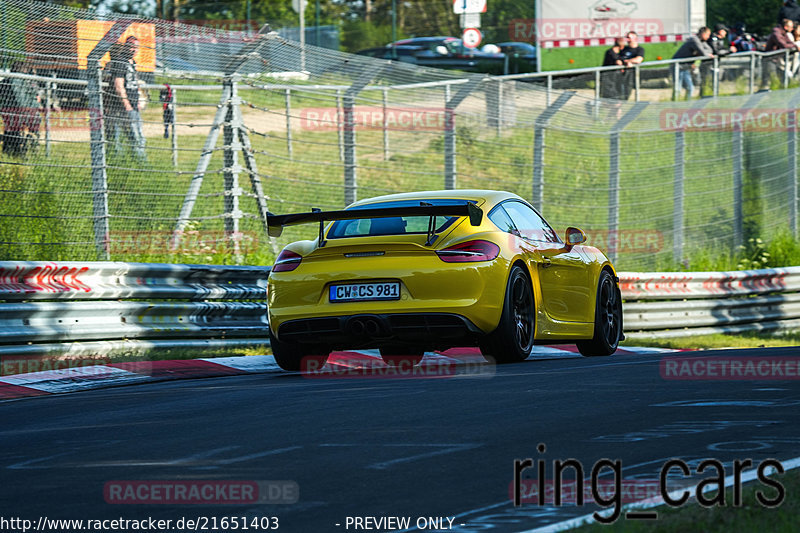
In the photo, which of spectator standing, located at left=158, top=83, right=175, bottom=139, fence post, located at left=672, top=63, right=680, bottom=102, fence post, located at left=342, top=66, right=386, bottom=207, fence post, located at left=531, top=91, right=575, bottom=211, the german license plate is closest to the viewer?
the german license plate

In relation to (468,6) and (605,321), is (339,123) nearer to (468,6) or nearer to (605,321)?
(605,321)

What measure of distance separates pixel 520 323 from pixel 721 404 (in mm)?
2824

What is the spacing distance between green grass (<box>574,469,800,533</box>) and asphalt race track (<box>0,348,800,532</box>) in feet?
0.95

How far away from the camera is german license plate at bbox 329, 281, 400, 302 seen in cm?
938

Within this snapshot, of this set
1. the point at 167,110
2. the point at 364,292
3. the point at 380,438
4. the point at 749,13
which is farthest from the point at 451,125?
the point at 749,13

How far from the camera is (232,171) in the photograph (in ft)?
45.2

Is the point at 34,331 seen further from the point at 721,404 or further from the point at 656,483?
the point at 656,483

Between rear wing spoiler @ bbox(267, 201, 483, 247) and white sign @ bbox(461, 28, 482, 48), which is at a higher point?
white sign @ bbox(461, 28, 482, 48)

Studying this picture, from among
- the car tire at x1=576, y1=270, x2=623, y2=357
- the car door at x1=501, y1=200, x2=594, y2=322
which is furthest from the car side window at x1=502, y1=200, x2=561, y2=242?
the car tire at x1=576, y1=270, x2=623, y2=357

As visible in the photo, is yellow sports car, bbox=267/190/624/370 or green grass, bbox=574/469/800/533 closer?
green grass, bbox=574/469/800/533

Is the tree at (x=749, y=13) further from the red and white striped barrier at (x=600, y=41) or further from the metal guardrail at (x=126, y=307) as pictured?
the metal guardrail at (x=126, y=307)

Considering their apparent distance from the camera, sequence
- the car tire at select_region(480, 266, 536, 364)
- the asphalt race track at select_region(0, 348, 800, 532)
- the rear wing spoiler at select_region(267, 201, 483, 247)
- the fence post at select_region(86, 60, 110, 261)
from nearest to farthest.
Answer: the asphalt race track at select_region(0, 348, 800, 532) → the rear wing spoiler at select_region(267, 201, 483, 247) → the car tire at select_region(480, 266, 536, 364) → the fence post at select_region(86, 60, 110, 261)

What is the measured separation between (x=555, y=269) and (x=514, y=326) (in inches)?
48.1

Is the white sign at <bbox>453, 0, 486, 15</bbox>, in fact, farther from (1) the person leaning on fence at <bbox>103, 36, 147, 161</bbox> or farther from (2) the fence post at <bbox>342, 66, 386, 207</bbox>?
(1) the person leaning on fence at <bbox>103, 36, 147, 161</bbox>
